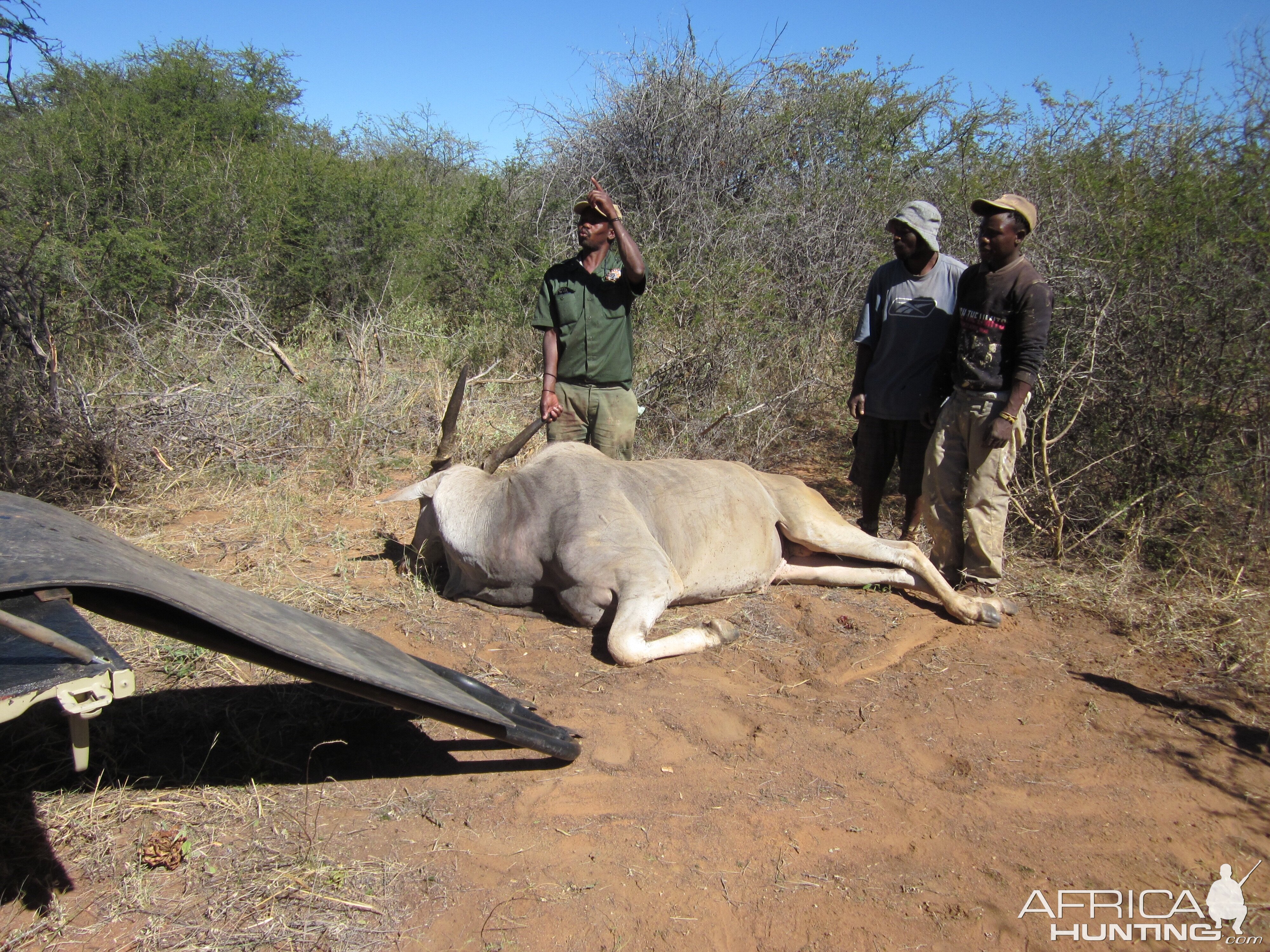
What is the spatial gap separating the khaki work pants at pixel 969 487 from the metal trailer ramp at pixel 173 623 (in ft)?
9.65

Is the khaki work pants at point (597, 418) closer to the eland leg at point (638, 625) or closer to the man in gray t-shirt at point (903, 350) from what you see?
the eland leg at point (638, 625)

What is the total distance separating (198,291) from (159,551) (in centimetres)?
441

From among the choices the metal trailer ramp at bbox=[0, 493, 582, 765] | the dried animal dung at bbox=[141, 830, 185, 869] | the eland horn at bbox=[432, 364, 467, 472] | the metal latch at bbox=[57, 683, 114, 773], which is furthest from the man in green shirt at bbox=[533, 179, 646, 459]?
the metal latch at bbox=[57, 683, 114, 773]

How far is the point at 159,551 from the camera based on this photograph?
5.46 m

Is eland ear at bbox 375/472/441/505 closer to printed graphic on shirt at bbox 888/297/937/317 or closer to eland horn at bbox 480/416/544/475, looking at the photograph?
eland horn at bbox 480/416/544/475

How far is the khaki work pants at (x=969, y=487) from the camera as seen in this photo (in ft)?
16.2

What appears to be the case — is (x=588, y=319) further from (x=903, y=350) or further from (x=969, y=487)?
(x=969, y=487)

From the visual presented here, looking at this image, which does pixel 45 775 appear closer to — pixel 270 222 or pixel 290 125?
pixel 270 222

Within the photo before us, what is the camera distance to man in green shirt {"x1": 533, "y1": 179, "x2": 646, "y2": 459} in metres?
5.49

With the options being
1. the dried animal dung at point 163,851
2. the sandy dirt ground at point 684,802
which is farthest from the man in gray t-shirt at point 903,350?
the dried animal dung at point 163,851

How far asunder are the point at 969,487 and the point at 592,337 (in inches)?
97.1

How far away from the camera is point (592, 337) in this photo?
554 centimetres

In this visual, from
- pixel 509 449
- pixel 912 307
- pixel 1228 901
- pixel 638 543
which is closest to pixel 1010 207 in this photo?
pixel 912 307

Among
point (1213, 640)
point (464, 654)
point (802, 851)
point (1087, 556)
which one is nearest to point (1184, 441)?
point (1087, 556)
